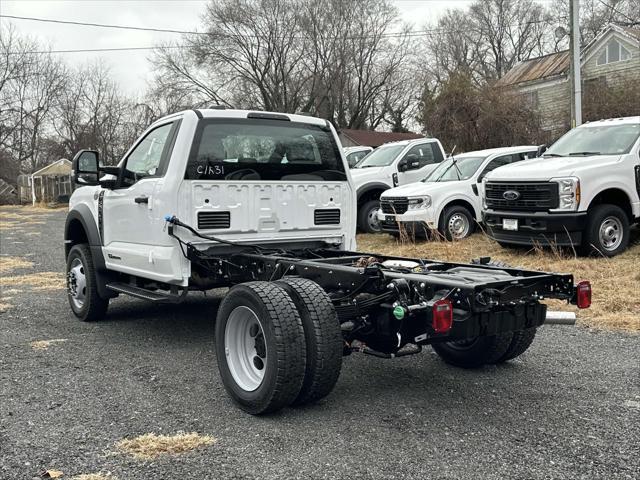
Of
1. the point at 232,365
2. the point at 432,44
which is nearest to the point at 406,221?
the point at 232,365

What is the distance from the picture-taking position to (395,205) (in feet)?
41.9

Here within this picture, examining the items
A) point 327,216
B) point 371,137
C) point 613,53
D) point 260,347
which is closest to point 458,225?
point 327,216

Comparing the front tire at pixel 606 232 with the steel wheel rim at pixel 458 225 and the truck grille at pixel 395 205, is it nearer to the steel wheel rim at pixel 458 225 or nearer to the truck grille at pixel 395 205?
the steel wheel rim at pixel 458 225

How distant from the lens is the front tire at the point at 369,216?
14.5 meters

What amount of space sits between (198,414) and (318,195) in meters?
2.76

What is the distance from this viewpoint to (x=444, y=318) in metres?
3.74

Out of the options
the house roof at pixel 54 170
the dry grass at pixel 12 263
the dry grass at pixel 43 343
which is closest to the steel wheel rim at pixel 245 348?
the dry grass at pixel 43 343

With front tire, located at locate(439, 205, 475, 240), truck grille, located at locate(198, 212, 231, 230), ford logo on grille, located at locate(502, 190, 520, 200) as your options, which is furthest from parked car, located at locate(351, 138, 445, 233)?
truck grille, located at locate(198, 212, 231, 230)

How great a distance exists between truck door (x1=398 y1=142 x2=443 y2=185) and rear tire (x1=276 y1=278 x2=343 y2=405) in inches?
422

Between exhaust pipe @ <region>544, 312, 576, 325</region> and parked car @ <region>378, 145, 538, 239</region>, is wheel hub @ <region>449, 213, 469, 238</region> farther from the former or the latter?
exhaust pipe @ <region>544, 312, 576, 325</region>

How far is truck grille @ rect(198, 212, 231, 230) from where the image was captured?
5695 millimetres

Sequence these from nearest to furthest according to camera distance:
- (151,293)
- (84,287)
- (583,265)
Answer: (151,293) → (84,287) → (583,265)

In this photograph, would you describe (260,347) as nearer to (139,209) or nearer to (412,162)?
(139,209)

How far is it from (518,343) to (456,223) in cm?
774
